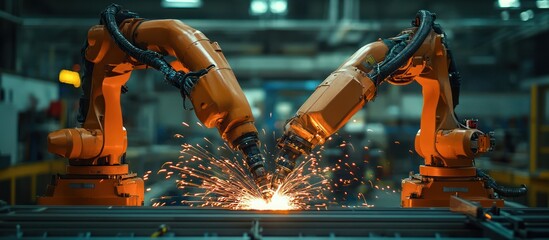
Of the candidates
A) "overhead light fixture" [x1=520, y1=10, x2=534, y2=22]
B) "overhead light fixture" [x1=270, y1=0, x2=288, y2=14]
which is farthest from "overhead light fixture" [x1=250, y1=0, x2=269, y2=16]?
"overhead light fixture" [x1=520, y1=10, x2=534, y2=22]

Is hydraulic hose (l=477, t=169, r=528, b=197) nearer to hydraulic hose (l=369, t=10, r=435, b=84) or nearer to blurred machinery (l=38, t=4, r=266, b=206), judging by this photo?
hydraulic hose (l=369, t=10, r=435, b=84)

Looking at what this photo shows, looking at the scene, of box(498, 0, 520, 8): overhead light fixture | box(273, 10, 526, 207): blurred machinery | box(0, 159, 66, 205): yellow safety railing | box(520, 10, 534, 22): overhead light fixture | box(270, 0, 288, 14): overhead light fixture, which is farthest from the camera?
box(520, 10, 534, 22): overhead light fixture

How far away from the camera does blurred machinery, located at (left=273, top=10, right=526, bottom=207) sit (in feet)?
9.82

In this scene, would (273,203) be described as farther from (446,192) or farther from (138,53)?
(138,53)

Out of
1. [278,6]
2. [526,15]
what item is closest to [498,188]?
[278,6]

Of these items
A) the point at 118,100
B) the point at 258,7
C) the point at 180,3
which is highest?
the point at 180,3

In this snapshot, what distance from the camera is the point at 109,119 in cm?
360

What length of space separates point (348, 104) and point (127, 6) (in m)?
8.20

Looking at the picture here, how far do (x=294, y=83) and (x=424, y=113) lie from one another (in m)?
7.23

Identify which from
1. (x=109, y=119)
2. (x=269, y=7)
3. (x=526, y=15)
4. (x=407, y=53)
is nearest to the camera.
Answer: (x=407, y=53)

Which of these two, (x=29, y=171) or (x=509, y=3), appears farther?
(x=509, y=3)

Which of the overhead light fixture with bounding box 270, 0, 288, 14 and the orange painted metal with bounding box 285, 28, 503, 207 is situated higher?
the overhead light fixture with bounding box 270, 0, 288, 14

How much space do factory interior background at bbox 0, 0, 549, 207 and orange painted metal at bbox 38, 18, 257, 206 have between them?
14.9ft

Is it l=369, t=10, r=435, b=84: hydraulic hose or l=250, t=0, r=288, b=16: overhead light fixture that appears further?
l=250, t=0, r=288, b=16: overhead light fixture
